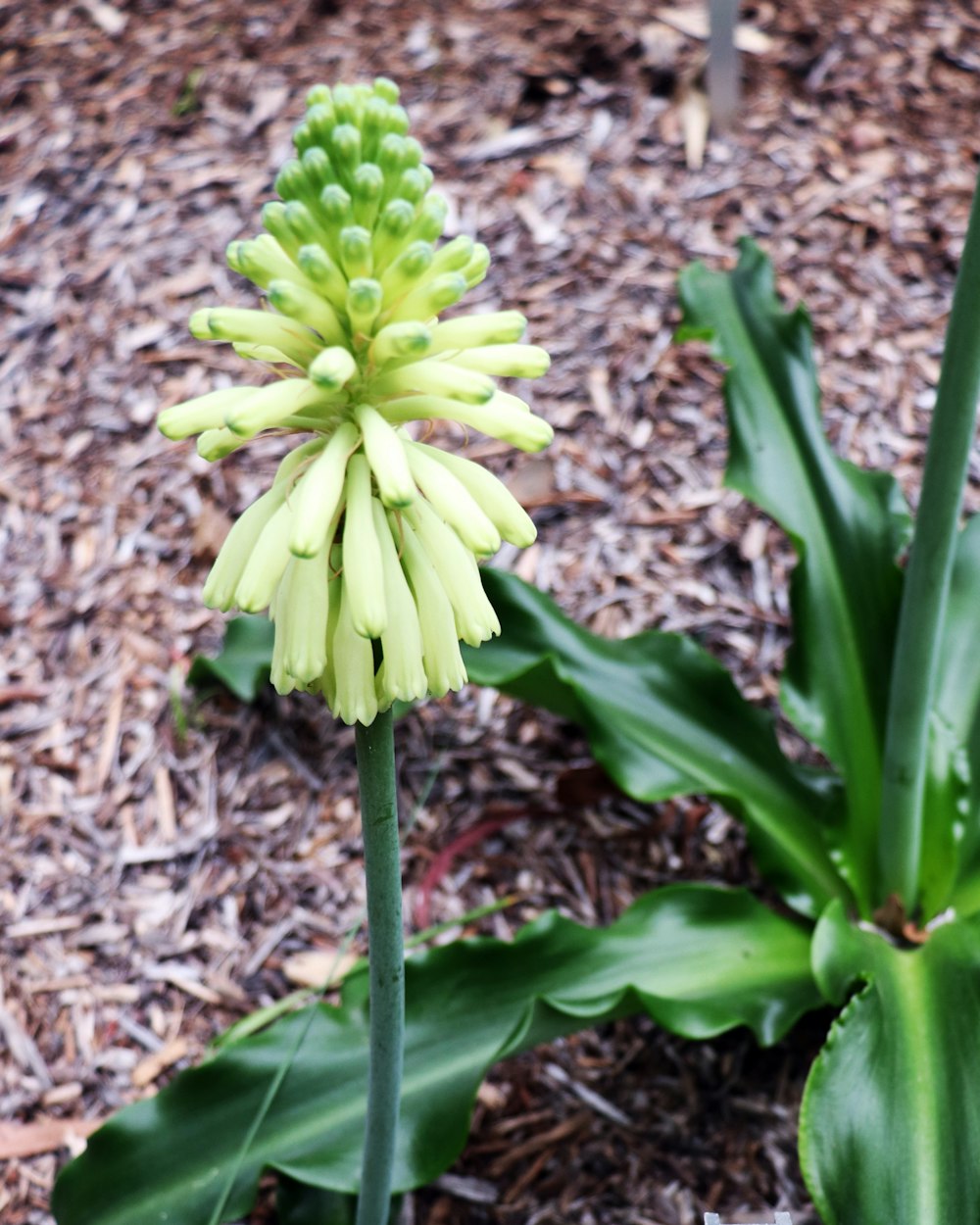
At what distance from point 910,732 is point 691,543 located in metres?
1.34

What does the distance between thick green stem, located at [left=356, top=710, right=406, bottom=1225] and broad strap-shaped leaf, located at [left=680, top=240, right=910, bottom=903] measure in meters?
1.46

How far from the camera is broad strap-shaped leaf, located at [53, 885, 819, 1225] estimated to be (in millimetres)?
2621

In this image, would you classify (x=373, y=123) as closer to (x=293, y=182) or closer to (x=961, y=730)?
(x=293, y=182)

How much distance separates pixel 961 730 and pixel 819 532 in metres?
0.62

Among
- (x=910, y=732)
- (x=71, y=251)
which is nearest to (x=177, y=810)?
(x=910, y=732)

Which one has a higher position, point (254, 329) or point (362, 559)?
point (254, 329)

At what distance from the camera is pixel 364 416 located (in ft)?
5.43

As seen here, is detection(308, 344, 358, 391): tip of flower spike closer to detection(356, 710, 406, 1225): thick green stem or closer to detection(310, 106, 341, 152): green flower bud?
detection(310, 106, 341, 152): green flower bud

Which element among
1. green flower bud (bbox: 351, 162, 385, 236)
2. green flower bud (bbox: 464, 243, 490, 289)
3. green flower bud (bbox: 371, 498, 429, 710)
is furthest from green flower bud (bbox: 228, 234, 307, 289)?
green flower bud (bbox: 371, 498, 429, 710)

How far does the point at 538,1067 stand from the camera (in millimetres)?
3199

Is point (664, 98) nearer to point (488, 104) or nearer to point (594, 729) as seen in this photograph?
point (488, 104)

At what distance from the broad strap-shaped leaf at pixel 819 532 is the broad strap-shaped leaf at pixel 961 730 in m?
0.15

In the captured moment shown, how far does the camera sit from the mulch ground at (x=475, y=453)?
126 inches

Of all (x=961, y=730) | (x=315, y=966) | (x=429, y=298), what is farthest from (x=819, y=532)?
(x=429, y=298)
